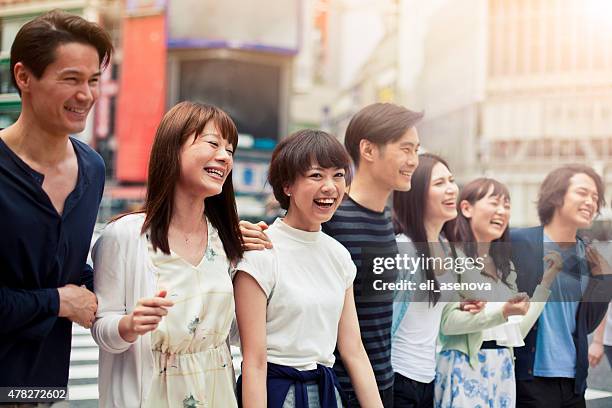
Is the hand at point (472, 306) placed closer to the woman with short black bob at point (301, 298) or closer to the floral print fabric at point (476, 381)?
the floral print fabric at point (476, 381)

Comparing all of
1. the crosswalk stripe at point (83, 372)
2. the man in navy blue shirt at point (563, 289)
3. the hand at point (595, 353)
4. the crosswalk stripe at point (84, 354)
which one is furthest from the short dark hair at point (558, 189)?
the crosswalk stripe at point (84, 354)

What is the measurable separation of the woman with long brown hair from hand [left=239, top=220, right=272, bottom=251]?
0.06m

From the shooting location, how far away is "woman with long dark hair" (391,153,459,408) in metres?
2.35

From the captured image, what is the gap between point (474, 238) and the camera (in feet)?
8.55

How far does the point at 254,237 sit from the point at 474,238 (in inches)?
41.7

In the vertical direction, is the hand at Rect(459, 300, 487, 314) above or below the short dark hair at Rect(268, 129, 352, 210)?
below

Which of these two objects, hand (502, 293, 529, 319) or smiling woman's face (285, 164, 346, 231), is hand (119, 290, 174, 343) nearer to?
smiling woman's face (285, 164, 346, 231)

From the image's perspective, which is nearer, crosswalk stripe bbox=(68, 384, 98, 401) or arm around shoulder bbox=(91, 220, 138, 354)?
arm around shoulder bbox=(91, 220, 138, 354)

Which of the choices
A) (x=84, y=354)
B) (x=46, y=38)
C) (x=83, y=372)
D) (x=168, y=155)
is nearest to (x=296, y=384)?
(x=168, y=155)

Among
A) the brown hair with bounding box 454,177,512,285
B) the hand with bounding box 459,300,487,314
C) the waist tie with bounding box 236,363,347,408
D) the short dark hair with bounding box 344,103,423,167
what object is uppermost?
the short dark hair with bounding box 344,103,423,167

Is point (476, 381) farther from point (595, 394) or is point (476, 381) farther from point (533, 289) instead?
point (595, 394)

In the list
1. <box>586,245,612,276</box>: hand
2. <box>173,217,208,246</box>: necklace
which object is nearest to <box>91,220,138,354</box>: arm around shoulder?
<box>173,217,208,246</box>: necklace

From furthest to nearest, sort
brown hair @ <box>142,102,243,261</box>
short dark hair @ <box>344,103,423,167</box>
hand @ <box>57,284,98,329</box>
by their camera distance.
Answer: short dark hair @ <box>344,103,423,167</box>
brown hair @ <box>142,102,243,261</box>
hand @ <box>57,284,98,329</box>

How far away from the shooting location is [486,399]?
242 cm
